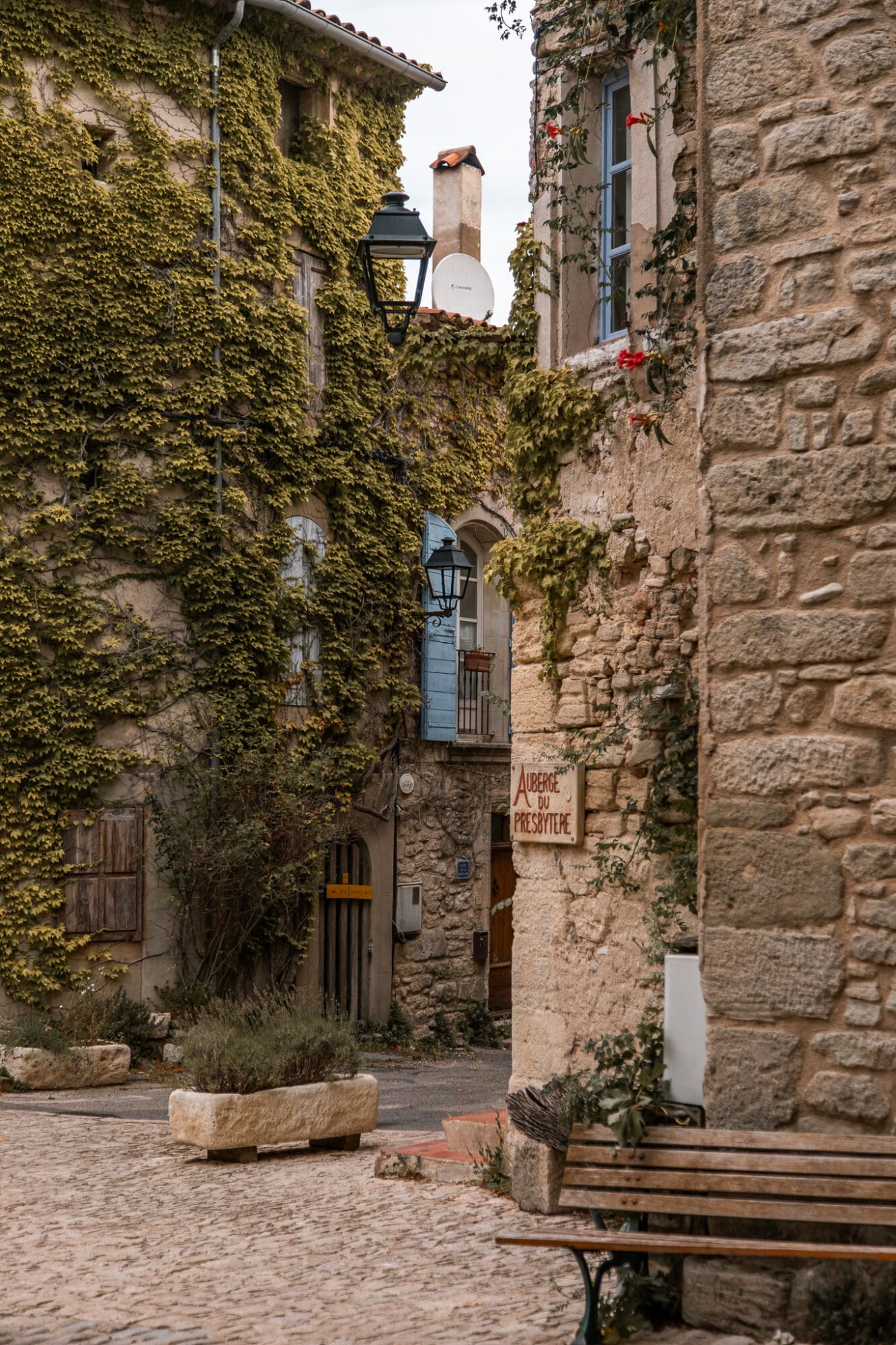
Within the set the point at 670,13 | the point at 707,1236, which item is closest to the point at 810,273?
the point at 670,13

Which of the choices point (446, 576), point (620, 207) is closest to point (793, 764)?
point (620, 207)

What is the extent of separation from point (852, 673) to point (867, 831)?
1.39ft

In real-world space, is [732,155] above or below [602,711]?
above

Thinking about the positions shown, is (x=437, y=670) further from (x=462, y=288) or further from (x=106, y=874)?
(x=106, y=874)

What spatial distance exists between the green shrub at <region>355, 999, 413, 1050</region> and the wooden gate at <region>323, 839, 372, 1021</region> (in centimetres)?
15

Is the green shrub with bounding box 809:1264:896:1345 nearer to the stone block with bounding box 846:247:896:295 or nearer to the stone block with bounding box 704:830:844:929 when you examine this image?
the stone block with bounding box 704:830:844:929

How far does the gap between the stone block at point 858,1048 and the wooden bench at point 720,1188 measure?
185 mm

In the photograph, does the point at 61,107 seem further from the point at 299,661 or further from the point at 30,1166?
the point at 30,1166

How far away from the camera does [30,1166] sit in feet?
23.1

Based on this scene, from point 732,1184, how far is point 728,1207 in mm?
64

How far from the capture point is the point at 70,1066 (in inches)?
404

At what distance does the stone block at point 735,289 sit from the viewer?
4.16 m

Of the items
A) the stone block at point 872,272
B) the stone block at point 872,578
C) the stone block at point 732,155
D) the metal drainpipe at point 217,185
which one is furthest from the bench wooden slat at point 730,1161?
the metal drainpipe at point 217,185

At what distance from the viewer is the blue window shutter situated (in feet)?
47.0
